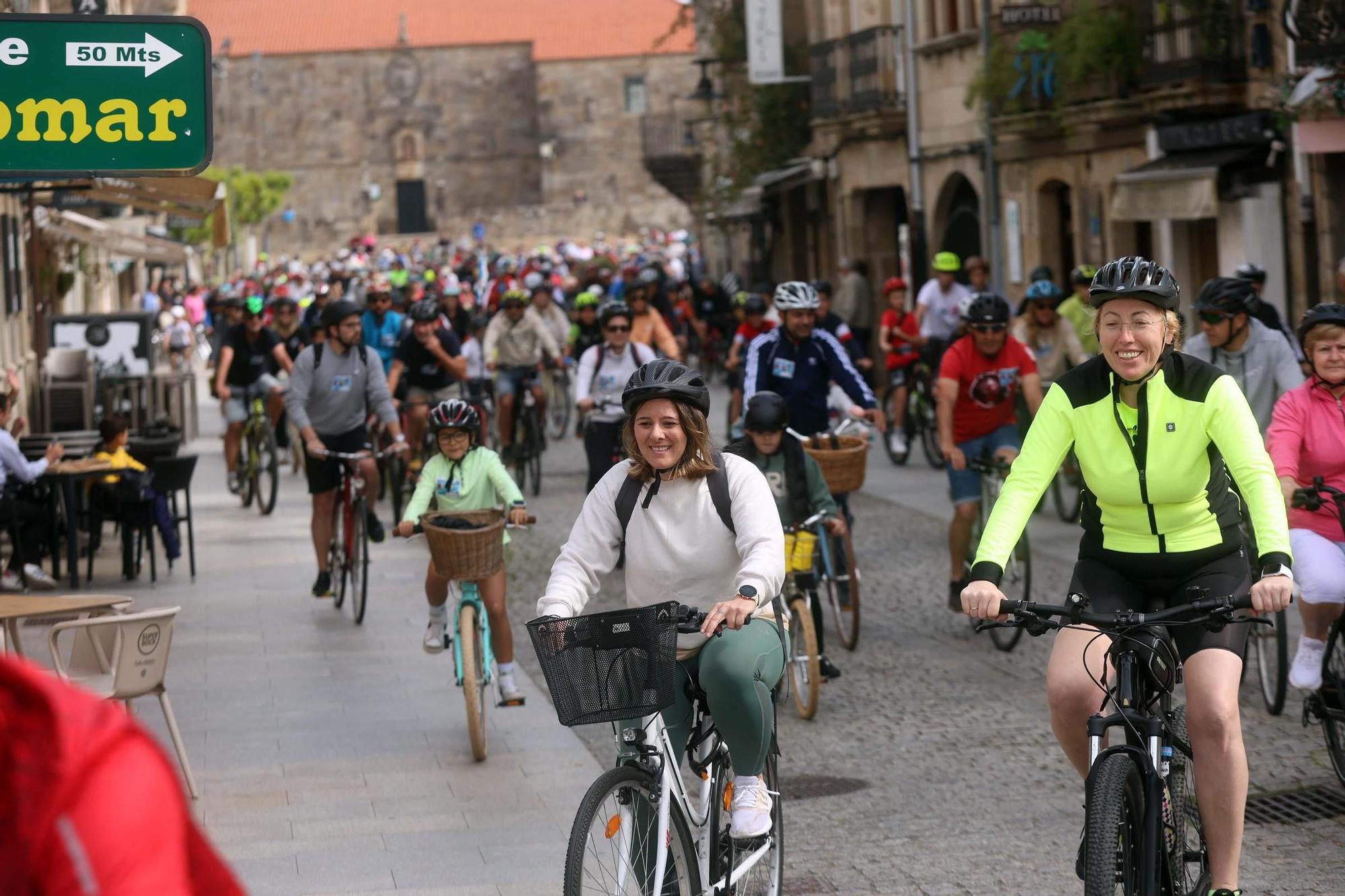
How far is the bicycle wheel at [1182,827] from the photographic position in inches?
172

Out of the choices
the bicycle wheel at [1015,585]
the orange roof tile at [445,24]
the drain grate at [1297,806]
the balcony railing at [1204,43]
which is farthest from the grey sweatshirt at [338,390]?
the orange roof tile at [445,24]

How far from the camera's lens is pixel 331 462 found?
11344mm

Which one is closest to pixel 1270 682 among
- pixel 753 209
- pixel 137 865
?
pixel 137 865

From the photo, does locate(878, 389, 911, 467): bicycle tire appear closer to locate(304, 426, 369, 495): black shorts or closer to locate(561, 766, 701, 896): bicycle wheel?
locate(304, 426, 369, 495): black shorts

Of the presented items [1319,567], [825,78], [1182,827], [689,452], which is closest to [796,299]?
[1319,567]

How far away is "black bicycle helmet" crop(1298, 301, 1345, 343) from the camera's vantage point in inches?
258

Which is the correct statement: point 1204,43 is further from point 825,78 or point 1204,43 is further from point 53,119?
point 53,119

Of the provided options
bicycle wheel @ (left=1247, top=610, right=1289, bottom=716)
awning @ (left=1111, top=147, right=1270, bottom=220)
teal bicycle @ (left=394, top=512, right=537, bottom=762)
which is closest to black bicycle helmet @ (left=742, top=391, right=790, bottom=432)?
teal bicycle @ (left=394, top=512, right=537, bottom=762)

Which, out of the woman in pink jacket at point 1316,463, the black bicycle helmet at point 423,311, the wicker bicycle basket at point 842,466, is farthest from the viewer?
the black bicycle helmet at point 423,311

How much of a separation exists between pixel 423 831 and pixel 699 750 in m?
2.18

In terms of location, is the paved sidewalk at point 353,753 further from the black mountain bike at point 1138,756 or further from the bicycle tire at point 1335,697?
the bicycle tire at point 1335,697

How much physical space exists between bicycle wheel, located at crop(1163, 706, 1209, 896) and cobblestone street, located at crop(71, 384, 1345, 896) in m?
1.05

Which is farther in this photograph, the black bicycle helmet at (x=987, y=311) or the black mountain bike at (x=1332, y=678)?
the black bicycle helmet at (x=987, y=311)

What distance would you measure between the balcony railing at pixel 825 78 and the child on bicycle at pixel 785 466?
19.6 m
